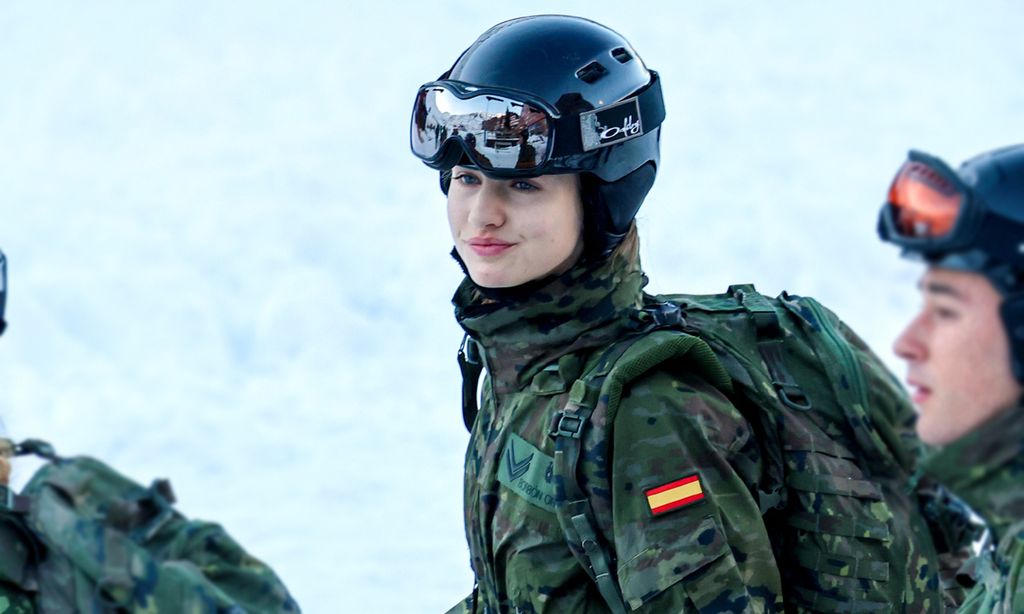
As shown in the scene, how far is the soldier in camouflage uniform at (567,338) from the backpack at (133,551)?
1.18 metres

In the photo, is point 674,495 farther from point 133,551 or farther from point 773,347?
point 133,551

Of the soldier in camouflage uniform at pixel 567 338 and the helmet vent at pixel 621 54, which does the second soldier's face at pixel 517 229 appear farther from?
the helmet vent at pixel 621 54

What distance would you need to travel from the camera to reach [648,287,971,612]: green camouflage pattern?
367 centimetres

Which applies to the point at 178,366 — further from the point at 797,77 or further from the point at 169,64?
the point at 797,77

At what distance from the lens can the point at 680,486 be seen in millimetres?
3596

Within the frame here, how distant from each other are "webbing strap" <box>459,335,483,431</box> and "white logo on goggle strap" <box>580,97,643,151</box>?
68cm

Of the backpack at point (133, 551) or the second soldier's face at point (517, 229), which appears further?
the second soldier's face at point (517, 229)

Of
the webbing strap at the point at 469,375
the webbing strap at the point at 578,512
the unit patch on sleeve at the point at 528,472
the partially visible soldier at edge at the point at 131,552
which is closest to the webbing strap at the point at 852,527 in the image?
the webbing strap at the point at 578,512

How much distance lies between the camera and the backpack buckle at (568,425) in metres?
3.62

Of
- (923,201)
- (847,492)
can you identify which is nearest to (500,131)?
(847,492)

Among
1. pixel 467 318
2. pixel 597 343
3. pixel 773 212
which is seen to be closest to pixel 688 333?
pixel 597 343

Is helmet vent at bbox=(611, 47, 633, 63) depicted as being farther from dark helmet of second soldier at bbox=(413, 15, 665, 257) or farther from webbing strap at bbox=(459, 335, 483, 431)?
webbing strap at bbox=(459, 335, 483, 431)

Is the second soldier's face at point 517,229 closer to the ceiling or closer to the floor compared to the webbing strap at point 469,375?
closer to the ceiling

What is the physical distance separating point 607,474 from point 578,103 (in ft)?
2.95
